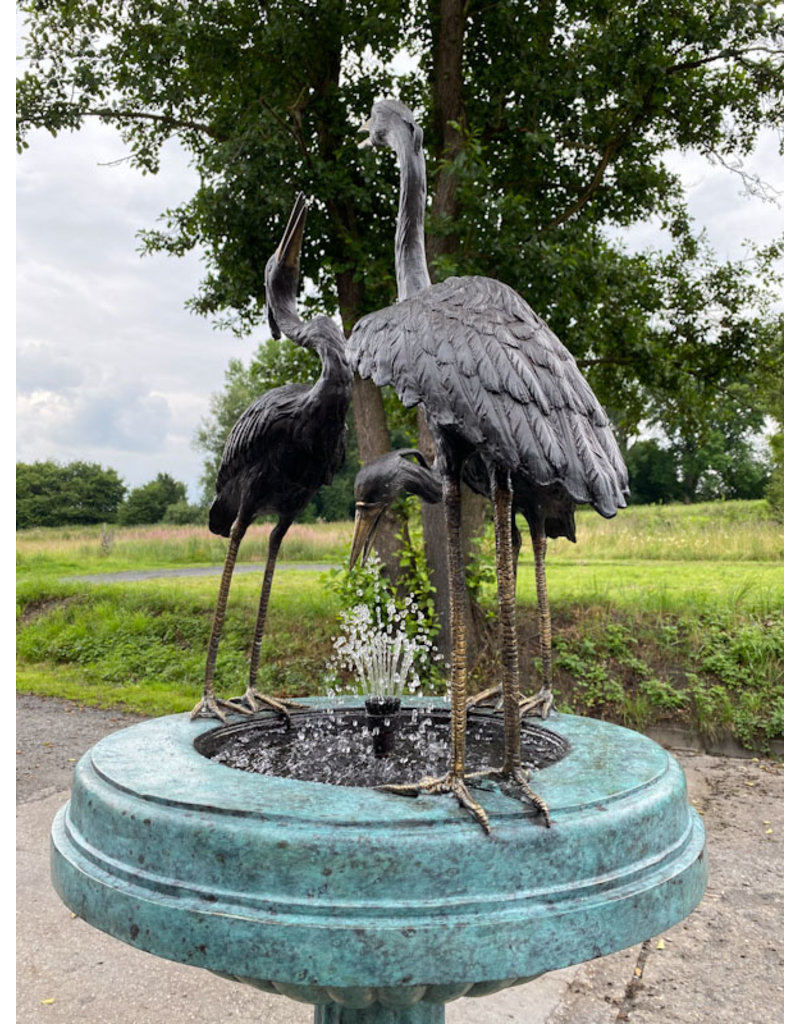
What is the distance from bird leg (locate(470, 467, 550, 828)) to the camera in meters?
1.79

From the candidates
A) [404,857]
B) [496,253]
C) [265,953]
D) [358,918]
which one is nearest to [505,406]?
[404,857]

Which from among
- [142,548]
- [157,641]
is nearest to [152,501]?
[142,548]

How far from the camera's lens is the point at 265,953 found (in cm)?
150

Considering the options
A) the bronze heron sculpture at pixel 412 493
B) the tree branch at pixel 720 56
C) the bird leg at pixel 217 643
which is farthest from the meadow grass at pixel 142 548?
the bronze heron sculpture at pixel 412 493

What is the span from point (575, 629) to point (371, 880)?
623 cm

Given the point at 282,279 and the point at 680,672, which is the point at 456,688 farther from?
the point at 680,672

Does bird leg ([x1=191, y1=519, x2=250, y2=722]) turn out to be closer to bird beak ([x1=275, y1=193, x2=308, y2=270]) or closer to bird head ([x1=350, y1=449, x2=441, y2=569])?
bird head ([x1=350, y1=449, x2=441, y2=569])

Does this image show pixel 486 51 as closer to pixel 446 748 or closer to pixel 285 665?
pixel 285 665

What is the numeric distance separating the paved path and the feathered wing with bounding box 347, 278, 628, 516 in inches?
387

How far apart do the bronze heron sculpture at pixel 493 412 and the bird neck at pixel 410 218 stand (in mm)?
440

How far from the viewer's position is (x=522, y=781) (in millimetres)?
1752

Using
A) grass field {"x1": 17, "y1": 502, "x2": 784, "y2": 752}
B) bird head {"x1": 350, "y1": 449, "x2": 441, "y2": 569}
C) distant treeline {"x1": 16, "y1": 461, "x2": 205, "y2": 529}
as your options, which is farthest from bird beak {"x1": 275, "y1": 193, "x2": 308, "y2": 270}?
distant treeline {"x1": 16, "y1": 461, "x2": 205, "y2": 529}

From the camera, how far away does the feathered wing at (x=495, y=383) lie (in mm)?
1746

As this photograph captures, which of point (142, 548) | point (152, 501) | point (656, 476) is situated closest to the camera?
point (142, 548)
